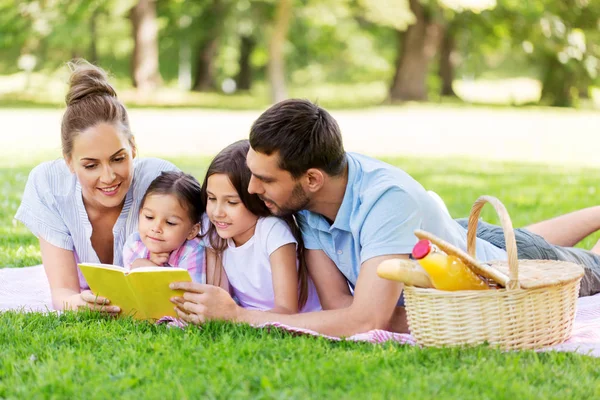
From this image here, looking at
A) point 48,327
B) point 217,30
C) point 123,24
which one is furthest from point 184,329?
point 123,24

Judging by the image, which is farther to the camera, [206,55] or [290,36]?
[206,55]

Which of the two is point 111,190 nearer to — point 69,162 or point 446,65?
point 69,162

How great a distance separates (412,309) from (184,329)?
3.36 ft

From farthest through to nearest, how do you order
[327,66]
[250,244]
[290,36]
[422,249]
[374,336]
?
1. [327,66]
2. [290,36]
3. [250,244]
4. [374,336]
5. [422,249]

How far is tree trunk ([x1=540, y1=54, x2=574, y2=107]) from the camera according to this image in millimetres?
25047

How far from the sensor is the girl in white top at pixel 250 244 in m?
3.88

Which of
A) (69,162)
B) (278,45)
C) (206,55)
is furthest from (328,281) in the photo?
(206,55)

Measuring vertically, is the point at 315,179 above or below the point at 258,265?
above

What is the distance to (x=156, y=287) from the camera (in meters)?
3.65

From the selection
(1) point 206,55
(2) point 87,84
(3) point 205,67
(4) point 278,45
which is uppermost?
(4) point 278,45

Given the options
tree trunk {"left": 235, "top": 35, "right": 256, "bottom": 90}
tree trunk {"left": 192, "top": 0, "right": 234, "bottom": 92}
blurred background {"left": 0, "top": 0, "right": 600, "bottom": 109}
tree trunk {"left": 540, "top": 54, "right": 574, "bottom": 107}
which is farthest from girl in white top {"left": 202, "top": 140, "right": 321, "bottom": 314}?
tree trunk {"left": 235, "top": 35, "right": 256, "bottom": 90}

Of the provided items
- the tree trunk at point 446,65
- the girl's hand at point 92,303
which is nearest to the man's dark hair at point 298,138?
the girl's hand at point 92,303

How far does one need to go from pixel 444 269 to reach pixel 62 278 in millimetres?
2057

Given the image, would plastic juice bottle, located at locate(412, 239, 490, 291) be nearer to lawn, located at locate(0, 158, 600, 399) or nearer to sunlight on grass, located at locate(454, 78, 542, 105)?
lawn, located at locate(0, 158, 600, 399)
